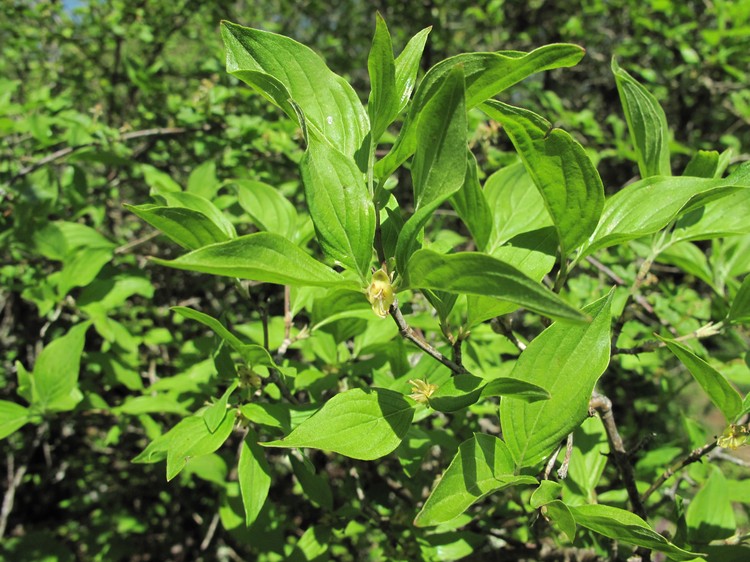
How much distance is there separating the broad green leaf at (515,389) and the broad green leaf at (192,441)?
1.52 ft

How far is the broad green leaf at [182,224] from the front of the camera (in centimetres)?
67

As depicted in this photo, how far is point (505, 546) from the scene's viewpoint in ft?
4.98

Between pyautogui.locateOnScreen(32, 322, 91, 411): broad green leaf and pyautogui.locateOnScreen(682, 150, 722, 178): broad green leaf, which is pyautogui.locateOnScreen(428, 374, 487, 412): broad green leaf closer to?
pyautogui.locateOnScreen(682, 150, 722, 178): broad green leaf

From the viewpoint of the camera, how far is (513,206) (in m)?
0.97

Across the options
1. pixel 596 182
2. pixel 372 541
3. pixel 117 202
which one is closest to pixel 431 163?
pixel 596 182

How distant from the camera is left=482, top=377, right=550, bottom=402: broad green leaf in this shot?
0.65 m

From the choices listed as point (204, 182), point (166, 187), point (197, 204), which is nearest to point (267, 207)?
point (197, 204)

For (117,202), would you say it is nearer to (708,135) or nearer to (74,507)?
(74,507)

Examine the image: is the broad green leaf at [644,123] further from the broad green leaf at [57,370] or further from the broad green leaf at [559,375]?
the broad green leaf at [57,370]

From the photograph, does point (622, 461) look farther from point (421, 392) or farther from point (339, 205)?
point (339, 205)

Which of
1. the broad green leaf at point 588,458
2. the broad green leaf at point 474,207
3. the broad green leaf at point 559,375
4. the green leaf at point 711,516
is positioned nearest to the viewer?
the broad green leaf at point 559,375

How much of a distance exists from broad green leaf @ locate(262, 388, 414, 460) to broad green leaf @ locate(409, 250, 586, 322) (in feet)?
0.78

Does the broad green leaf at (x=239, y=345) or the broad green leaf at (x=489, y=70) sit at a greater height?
the broad green leaf at (x=489, y=70)

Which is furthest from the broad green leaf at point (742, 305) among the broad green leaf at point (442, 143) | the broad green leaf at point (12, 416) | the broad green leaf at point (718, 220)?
the broad green leaf at point (12, 416)
